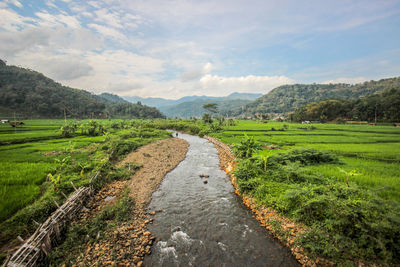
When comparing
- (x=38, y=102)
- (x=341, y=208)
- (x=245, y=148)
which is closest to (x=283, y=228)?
(x=341, y=208)

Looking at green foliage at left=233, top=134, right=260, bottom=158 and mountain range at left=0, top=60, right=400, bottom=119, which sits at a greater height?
mountain range at left=0, top=60, right=400, bottom=119

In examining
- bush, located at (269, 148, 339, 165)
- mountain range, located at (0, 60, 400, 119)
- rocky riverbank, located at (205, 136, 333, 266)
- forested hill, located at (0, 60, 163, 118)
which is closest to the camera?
rocky riverbank, located at (205, 136, 333, 266)

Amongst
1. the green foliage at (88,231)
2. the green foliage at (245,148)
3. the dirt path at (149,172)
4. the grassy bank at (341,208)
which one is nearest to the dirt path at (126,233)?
the dirt path at (149,172)

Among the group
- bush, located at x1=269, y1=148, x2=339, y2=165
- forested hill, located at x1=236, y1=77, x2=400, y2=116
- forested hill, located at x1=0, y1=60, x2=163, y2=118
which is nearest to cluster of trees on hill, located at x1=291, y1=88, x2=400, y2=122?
bush, located at x1=269, y1=148, x2=339, y2=165

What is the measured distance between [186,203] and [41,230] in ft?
24.9

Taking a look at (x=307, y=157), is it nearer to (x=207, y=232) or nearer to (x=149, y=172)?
(x=207, y=232)

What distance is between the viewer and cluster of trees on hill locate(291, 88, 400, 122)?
5705 cm

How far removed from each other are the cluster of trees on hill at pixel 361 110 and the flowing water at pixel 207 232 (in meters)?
78.6

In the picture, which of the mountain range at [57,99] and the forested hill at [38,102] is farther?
the mountain range at [57,99]

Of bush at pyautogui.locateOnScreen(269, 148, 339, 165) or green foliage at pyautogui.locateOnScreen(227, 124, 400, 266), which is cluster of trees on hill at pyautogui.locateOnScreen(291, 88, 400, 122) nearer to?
bush at pyautogui.locateOnScreen(269, 148, 339, 165)

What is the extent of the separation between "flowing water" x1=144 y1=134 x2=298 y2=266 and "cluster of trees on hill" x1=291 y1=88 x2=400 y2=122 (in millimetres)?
78606

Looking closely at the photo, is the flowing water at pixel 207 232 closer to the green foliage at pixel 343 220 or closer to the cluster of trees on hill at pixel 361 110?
the green foliage at pixel 343 220

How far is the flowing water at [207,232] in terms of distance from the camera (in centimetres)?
707

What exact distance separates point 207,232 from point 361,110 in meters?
89.7
